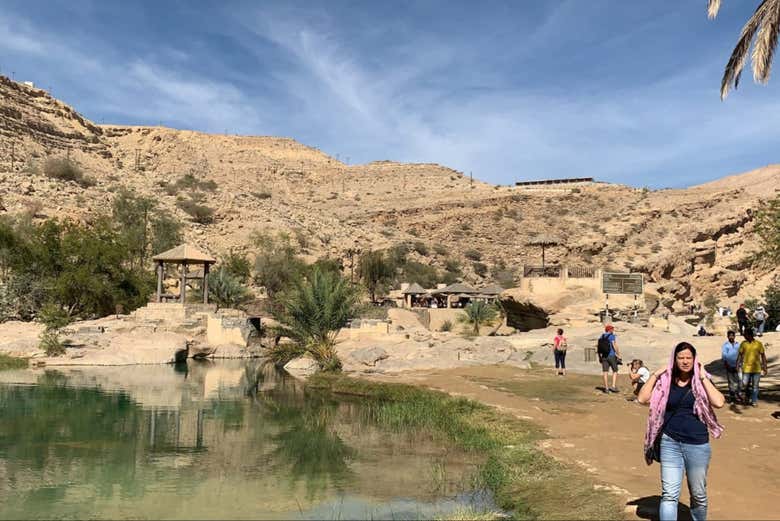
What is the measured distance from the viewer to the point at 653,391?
4492 millimetres

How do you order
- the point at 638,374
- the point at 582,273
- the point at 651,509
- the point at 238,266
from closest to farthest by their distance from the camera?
the point at 651,509 < the point at 638,374 < the point at 582,273 < the point at 238,266

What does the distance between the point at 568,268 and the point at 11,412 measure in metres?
20.5

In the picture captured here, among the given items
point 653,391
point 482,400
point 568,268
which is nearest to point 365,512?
point 653,391

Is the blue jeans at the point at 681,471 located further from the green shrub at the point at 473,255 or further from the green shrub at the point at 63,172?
the green shrub at the point at 473,255

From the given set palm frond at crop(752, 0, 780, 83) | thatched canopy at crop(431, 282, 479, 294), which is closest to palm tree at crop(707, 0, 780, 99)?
palm frond at crop(752, 0, 780, 83)

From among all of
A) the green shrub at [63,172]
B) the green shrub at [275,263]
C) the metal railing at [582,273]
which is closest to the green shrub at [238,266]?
the green shrub at [275,263]

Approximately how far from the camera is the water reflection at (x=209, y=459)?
6.08 metres

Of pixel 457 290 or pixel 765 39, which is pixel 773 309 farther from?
pixel 457 290

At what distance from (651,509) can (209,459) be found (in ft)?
18.2

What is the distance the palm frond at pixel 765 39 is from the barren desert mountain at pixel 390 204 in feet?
41.3

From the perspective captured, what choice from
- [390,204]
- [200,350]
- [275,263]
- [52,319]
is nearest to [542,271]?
[200,350]

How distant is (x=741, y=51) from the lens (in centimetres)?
1066

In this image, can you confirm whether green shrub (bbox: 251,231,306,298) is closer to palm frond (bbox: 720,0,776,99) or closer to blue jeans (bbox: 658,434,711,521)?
palm frond (bbox: 720,0,776,99)

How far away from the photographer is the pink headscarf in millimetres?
4293
